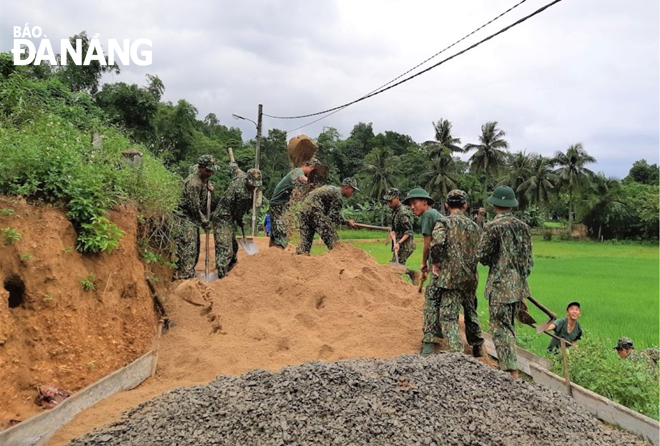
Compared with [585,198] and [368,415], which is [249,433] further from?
[585,198]

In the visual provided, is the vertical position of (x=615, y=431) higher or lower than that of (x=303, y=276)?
lower

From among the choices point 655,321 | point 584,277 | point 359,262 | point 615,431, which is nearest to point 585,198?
point 584,277

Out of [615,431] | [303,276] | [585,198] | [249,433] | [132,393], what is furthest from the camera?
[585,198]

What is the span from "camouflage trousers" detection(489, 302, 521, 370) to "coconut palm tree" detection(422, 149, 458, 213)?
35.9 meters

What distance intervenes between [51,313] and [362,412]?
249 centimetres

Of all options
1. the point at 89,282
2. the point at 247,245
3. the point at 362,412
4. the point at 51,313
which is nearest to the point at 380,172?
the point at 247,245

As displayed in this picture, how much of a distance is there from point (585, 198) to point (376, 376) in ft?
149

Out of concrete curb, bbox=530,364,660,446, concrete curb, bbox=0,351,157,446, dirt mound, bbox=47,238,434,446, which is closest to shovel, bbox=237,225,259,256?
dirt mound, bbox=47,238,434,446

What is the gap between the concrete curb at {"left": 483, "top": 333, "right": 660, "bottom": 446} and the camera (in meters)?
3.45

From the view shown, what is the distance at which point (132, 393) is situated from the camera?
394 centimetres

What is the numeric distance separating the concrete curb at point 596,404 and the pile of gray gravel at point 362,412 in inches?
5.7

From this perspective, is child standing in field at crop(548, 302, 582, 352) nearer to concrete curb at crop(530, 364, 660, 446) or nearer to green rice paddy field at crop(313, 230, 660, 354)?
green rice paddy field at crop(313, 230, 660, 354)

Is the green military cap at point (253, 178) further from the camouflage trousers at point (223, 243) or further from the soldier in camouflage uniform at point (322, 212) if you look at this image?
the soldier in camouflage uniform at point (322, 212)

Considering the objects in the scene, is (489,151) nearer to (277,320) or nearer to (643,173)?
(643,173)
